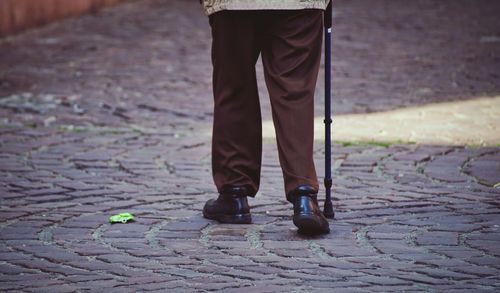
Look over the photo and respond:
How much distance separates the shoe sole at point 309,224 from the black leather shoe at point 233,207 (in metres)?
0.38

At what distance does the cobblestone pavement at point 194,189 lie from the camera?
4.04m

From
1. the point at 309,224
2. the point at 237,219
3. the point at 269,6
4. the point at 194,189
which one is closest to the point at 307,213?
the point at 309,224

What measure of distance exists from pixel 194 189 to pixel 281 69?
4.19ft

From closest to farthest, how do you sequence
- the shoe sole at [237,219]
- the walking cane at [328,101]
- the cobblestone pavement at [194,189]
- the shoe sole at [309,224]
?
the cobblestone pavement at [194,189] < the shoe sole at [309,224] < the walking cane at [328,101] < the shoe sole at [237,219]

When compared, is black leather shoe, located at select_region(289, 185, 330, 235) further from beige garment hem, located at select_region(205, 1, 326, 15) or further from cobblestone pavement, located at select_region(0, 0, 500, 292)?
beige garment hem, located at select_region(205, 1, 326, 15)

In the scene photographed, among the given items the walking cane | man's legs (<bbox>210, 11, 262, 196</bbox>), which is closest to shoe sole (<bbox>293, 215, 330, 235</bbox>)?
the walking cane

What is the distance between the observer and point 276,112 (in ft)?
15.5

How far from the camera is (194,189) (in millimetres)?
5754

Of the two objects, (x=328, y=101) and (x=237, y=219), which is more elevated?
(x=328, y=101)

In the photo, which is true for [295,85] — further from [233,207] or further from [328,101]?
[233,207]

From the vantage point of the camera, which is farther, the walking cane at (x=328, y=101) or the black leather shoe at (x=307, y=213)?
the walking cane at (x=328, y=101)

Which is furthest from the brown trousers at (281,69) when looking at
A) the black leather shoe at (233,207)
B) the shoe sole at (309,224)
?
the black leather shoe at (233,207)

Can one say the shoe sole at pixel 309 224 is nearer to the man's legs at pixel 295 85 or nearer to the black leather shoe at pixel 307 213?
the black leather shoe at pixel 307 213

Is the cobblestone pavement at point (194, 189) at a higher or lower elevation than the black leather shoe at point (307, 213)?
lower
